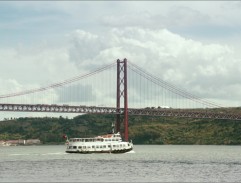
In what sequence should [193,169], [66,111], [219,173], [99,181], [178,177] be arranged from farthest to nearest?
[66,111]
[193,169]
[219,173]
[178,177]
[99,181]

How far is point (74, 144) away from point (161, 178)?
6405 cm

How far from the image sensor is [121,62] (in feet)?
579

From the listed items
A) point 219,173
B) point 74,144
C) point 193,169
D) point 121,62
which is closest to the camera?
point 219,173

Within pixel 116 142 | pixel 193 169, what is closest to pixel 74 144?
pixel 116 142

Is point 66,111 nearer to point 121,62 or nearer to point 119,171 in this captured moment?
point 121,62

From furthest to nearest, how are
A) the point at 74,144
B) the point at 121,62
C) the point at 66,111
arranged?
the point at 121,62, the point at 66,111, the point at 74,144

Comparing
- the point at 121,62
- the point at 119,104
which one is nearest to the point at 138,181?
the point at 119,104

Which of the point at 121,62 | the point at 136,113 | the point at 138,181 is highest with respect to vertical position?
the point at 121,62

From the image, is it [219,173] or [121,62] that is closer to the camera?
[219,173]

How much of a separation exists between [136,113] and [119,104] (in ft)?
31.3

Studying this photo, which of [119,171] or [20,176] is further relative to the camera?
[119,171]

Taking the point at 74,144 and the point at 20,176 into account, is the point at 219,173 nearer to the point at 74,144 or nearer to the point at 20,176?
the point at 20,176

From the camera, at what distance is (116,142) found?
135m

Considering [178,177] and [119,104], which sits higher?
[119,104]
